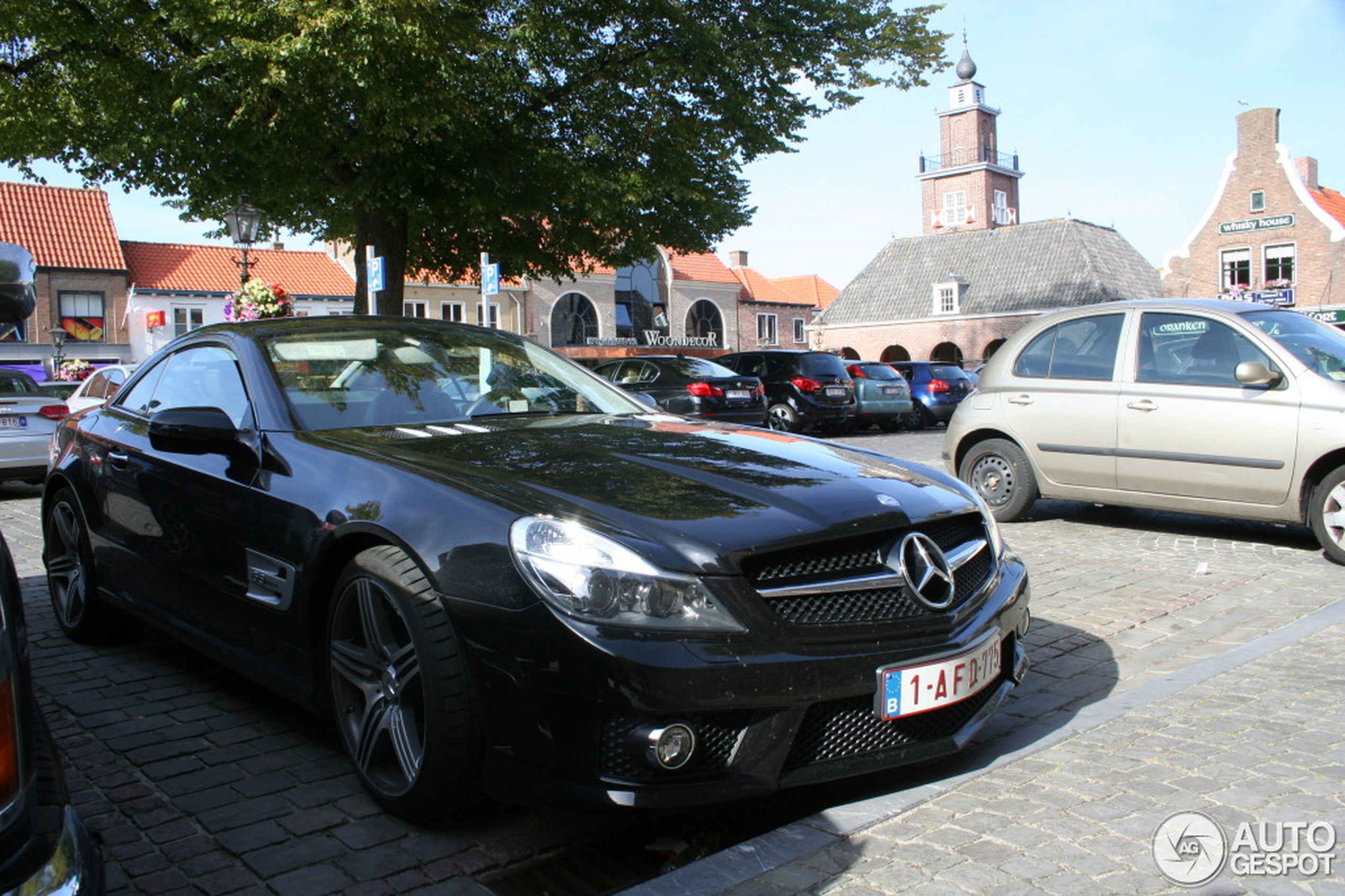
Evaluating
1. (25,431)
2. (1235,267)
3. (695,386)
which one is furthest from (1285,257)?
(25,431)

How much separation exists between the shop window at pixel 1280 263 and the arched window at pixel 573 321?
101ft

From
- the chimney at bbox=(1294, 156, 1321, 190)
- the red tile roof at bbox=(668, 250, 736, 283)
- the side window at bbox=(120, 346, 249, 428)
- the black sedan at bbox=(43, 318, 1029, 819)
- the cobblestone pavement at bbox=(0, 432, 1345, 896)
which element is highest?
the chimney at bbox=(1294, 156, 1321, 190)

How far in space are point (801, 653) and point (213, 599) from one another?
2176 mm

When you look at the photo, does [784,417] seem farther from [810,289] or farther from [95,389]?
[810,289]

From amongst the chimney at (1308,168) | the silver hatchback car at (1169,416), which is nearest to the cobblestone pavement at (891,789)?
the silver hatchback car at (1169,416)

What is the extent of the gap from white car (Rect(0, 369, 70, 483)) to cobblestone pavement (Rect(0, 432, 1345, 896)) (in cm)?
774

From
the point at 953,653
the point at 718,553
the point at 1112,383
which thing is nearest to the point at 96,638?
the point at 718,553

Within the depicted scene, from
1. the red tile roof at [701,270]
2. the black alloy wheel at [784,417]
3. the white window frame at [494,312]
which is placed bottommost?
the black alloy wheel at [784,417]

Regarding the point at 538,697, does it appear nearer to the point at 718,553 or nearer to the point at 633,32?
the point at 718,553

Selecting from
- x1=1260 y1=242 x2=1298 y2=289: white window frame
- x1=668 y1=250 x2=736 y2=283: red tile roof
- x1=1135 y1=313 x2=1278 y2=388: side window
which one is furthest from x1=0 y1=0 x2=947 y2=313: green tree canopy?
x1=668 y1=250 x2=736 y2=283: red tile roof

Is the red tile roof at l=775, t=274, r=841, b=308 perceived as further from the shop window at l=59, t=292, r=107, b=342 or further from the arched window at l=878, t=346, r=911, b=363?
the shop window at l=59, t=292, r=107, b=342

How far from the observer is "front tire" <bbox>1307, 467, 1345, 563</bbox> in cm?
621

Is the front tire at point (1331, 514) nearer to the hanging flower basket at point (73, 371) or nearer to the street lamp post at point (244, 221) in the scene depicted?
the street lamp post at point (244, 221)

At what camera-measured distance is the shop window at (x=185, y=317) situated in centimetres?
4284
